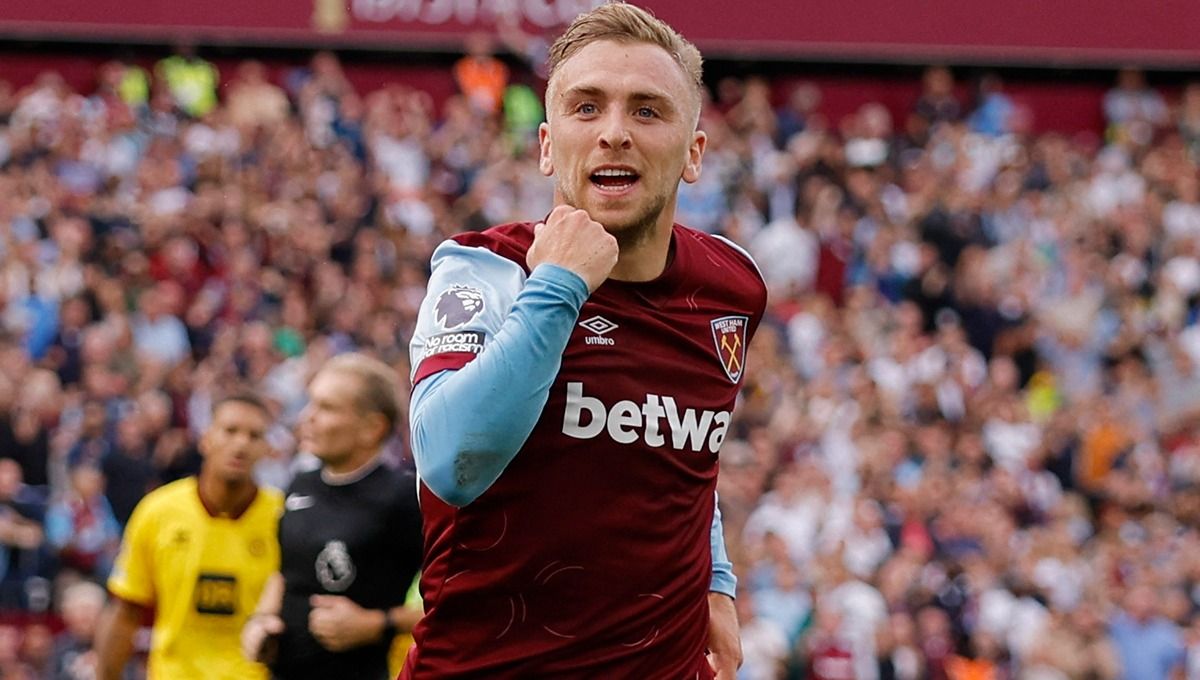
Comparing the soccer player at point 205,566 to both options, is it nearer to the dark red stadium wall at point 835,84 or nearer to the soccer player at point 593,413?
the soccer player at point 593,413

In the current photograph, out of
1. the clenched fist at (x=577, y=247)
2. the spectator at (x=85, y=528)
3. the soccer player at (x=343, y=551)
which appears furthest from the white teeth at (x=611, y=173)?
the spectator at (x=85, y=528)

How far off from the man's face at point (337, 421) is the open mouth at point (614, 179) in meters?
2.89

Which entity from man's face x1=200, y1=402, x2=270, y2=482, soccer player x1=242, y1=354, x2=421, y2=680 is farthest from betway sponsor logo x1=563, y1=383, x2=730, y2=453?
man's face x1=200, y1=402, x2=270, y2=482

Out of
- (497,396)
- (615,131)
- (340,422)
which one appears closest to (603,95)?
(615,131)

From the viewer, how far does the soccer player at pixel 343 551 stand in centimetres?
641

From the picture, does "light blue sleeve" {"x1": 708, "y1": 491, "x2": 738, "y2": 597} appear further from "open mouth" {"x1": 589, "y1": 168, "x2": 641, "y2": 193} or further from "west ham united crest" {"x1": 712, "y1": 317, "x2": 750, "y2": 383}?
"open mouth" {"x1": 589, "y1": 168, "x2": 641, "y2": 193}

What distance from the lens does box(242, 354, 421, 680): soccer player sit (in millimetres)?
6406

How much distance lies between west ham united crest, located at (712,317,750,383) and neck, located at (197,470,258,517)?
3.45m

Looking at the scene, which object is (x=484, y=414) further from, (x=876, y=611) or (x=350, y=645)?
(x=876, y=611)

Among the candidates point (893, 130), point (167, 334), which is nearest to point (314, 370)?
point (167, 334)

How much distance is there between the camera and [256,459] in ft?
24.3

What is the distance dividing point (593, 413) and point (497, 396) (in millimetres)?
367

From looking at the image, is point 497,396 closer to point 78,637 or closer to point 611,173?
point 611,173

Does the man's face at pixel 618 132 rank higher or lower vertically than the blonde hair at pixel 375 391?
higher
